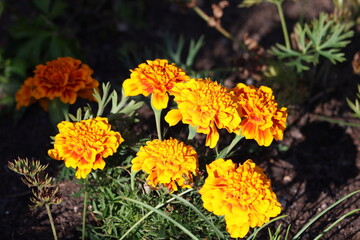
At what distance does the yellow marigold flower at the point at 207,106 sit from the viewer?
5.75 feet

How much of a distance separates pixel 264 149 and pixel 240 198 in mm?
1021

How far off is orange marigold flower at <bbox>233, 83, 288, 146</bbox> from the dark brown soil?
2.07 feet

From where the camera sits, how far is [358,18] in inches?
121

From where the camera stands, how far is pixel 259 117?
1.81 m

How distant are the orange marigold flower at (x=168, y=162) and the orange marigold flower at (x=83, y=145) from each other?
138 mm

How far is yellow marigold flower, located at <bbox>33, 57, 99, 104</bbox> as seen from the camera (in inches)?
83.7

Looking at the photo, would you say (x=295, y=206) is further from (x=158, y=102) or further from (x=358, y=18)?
(x=358, y=18)

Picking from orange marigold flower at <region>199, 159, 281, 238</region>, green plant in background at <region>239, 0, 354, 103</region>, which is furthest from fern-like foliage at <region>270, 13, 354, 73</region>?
orange marigold flower at <region>199, 159, 281, 238</region>

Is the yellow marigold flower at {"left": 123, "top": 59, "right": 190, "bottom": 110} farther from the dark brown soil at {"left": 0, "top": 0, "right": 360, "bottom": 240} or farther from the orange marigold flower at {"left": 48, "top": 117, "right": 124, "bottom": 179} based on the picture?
the dark brown soil at {"left": 0, "top": 0, "right": 360, "bottom": 240}

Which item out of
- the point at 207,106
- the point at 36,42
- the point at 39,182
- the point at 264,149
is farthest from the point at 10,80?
the point at 207,106

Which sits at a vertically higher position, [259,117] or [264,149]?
[259,117]

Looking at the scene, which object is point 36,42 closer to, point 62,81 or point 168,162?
point 62,81

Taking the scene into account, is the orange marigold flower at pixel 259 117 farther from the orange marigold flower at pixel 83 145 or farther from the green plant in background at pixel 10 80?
the green plant in background at pixel 10 80

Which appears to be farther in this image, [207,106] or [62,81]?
[62,81]
